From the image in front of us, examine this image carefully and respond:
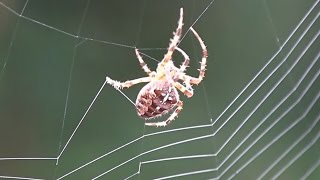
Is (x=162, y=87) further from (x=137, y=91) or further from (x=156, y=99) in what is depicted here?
(x=137, y=91)

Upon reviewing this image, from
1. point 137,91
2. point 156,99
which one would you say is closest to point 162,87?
point 156,99

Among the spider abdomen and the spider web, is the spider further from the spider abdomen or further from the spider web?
the spider web

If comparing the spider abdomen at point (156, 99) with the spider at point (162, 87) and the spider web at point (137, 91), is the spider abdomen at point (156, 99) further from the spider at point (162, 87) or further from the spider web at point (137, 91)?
the spider web at point (137, 91)

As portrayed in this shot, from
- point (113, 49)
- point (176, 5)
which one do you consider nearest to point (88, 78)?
point (113, 49)

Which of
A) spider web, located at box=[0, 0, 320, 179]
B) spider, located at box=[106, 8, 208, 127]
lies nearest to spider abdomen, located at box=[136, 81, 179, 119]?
spider, located at box=[106, 8, 208, 127]

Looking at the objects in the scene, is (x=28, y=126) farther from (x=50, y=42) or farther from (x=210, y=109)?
(x=210, y=109)

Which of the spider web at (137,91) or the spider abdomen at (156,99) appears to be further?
the spider web at (137,91)

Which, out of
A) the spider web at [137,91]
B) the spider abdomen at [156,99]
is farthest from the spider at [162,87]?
the spider web at [137,91]
